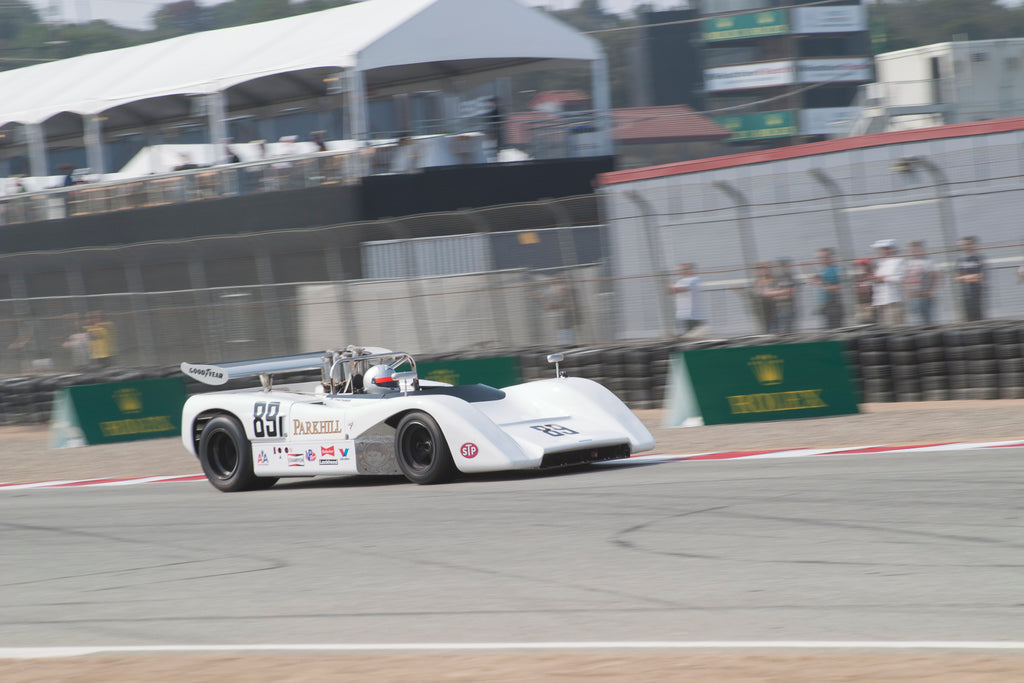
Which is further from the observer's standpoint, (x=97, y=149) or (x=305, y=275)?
(x=97, y=149)

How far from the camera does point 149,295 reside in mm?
21188

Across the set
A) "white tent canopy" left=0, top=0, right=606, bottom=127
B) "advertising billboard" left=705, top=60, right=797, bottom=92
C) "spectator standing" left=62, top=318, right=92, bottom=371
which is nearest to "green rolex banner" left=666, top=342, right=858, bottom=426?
"spectator standing" left=62, top=318, right=92, bottom=371

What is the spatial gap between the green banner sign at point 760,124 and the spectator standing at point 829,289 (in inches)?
2709

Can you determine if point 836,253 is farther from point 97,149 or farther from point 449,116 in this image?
point 97,149

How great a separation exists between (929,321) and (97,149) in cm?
2284

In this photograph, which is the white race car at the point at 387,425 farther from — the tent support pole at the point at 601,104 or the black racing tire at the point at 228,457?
the tent support pole at the point at 601,104

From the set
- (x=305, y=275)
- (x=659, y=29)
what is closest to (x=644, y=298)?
(x=305, y=275)

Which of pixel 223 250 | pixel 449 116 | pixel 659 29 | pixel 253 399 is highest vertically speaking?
pixel 659 29

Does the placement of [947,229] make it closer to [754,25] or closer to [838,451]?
[838,451]

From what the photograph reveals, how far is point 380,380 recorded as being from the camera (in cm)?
980

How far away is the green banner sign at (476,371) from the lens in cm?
1490

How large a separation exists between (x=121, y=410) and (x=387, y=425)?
8.31 metres

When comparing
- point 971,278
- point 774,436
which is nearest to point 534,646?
point 774,436

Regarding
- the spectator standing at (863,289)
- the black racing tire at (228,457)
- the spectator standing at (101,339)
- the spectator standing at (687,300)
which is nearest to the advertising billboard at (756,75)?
the spectator standing at (101,339)
